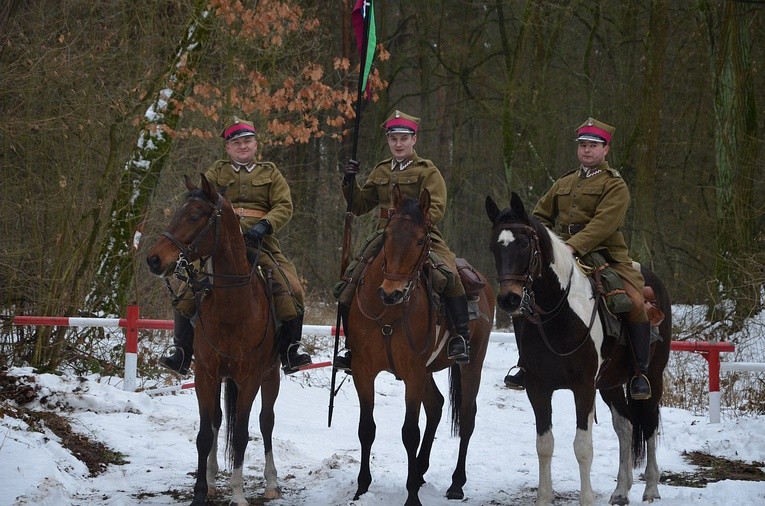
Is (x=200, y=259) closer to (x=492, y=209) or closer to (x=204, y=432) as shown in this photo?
(x=204, y=432)

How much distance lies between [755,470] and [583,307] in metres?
3.03

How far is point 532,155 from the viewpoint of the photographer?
83.1 feet

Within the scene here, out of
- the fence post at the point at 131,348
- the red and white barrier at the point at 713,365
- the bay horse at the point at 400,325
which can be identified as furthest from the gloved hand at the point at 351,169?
the red and white barrier at the point at 713,365

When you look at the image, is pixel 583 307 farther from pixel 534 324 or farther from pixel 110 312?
pixel 110 312

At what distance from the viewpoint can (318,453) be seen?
32.8 ft

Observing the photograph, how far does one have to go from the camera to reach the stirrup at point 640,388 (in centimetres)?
761

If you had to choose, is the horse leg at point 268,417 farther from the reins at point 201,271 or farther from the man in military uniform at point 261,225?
the reins at point 201,271

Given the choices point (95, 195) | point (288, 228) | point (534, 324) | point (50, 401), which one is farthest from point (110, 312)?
point (288, 228)

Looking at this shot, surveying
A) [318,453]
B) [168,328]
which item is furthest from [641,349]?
[168,328]

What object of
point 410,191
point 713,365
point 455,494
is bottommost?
point 455,494

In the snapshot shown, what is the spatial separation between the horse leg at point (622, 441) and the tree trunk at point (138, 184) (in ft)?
24.0

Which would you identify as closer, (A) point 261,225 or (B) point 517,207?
(B) point 517,207

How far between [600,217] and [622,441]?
6.67ft

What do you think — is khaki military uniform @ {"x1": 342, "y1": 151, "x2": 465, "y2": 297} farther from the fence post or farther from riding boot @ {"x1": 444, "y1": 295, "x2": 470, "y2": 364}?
the fence post
